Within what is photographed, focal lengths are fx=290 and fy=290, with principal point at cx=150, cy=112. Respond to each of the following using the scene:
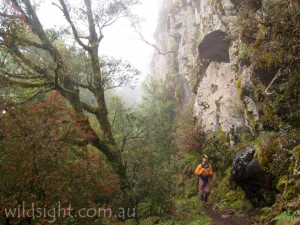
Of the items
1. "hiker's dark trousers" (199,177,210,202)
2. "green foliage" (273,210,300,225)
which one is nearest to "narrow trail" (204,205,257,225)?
"hiker's dark trousers" (199,177,210,202)

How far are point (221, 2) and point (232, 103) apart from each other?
5.40 m

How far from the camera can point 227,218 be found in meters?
9.54

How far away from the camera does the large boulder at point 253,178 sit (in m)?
8.95

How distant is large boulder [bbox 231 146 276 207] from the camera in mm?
8953

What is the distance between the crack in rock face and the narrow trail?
9.51 m

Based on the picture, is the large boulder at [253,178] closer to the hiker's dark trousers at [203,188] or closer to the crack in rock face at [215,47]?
the hiker's dark trousers at [203,188]

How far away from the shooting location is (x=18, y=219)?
21.3 feet

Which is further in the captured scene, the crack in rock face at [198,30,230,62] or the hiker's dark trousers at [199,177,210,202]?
the crack in rock face at [198,30,230,62]

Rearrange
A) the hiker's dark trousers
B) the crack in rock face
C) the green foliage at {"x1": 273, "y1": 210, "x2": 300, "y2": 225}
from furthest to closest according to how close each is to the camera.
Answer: the crack in rock face, the hiker's dark trousers, the green foliage at {"x1": 273, "y1": 210, "x2": 300, "y2": 225}

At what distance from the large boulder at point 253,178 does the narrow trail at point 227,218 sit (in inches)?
29.7

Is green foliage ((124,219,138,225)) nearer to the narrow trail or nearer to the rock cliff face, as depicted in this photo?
the narrow trail

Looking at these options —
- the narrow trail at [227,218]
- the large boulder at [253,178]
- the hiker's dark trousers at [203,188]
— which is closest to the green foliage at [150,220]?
the narrow trail at [227,218]

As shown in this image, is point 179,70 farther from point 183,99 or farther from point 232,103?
point 232,103

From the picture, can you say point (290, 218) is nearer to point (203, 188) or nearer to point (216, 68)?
point (203, 188)
